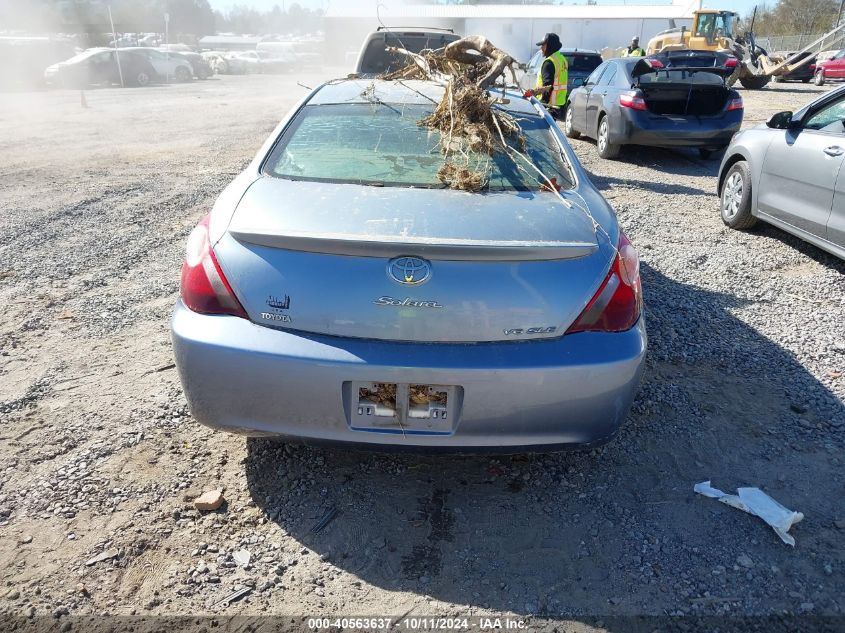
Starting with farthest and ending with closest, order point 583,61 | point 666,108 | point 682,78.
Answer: point 583,61
point 666,108
point 682,78

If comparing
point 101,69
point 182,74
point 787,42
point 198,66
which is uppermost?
point 787,42

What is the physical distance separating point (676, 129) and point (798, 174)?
415cm

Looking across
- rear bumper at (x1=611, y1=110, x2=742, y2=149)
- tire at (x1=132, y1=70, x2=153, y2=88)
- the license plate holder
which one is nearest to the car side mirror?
rear bumper at (x1=611, y1=110, x2=742, y2=149)

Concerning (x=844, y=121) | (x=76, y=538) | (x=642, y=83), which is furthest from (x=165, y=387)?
(x=642, y=83)

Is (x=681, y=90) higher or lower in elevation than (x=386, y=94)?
lower

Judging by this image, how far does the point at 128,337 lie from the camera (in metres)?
3.97

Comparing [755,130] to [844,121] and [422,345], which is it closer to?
A: [844,121]

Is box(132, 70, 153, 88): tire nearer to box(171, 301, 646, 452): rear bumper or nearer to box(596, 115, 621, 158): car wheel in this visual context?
box(596, 115, 621, 158): car wheel

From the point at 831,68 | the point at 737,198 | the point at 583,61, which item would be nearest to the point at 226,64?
the point at 583,61

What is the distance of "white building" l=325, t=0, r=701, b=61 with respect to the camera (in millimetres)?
43469

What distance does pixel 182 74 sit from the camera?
30.8 metres

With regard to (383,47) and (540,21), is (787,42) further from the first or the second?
(383,47)

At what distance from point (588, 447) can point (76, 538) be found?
6.43 feet

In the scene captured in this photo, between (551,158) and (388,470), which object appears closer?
(388,470)
